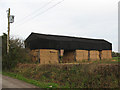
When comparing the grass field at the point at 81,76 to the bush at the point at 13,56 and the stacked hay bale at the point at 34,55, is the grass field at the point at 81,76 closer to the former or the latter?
the bush at the point at 13,56

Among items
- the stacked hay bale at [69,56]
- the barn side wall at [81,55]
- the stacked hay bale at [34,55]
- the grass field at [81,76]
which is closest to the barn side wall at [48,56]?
the stacked hay bale at [34,55]

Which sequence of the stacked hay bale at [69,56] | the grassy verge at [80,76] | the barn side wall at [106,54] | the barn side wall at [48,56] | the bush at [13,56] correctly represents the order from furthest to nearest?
the barn side wall at [106,54]
the stacked hay bale at [69,56]
the barn side wall at [48,56]
the bush at [13,56]
the grassy verge at [80,76]

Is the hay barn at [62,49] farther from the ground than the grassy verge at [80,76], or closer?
farther from the ground

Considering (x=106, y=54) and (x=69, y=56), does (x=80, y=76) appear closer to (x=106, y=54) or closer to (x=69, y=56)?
(x=69, y=56)

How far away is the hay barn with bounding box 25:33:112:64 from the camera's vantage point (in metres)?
25.9

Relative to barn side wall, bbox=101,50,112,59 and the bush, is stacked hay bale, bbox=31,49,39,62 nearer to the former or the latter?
the bush

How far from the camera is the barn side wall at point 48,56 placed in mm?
25453

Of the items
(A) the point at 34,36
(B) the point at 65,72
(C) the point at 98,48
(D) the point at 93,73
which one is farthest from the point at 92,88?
(C) the point at 98,48

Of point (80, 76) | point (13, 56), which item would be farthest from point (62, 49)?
point (80, 76)

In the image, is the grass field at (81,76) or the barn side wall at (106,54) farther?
the barn side wall at (106,54)

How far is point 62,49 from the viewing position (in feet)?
90.9

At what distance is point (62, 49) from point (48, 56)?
140 inches

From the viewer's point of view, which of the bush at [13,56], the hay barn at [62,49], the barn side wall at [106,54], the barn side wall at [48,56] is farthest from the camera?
the barn side wall at [106,54]

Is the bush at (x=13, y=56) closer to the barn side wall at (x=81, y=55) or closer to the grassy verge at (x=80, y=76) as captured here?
the grassy verge at (x=80, y=76)
